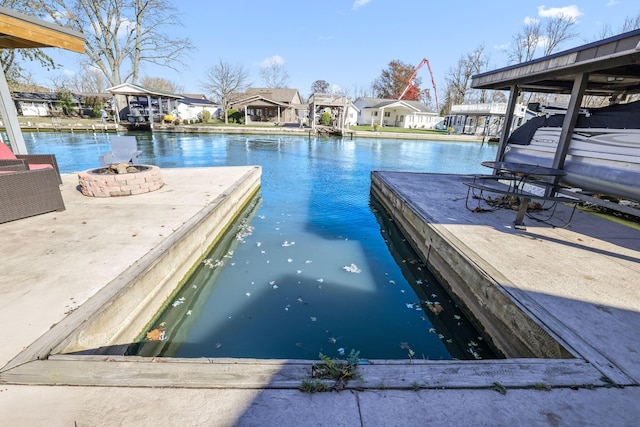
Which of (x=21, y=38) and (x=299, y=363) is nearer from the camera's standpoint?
(x=299, y=363)

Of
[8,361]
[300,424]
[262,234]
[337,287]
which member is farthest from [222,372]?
[262,234]

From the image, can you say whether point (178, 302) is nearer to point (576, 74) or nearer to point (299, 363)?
Answer: point (299, 363)

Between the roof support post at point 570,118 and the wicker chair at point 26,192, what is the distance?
799cm

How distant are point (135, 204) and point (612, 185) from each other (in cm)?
749

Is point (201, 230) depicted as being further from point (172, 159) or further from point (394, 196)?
point (172, 159)

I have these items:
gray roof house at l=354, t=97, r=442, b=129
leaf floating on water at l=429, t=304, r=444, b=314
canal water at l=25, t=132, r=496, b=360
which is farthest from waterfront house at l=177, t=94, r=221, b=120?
leaf floating on water at l=429, t=304, r=444, b=314

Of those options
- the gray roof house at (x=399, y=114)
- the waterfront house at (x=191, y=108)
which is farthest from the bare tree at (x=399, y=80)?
the waterfront house at (x=191, y=108)

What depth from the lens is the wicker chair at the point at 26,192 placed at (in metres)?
3.84

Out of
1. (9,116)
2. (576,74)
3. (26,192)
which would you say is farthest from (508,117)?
(9,116)

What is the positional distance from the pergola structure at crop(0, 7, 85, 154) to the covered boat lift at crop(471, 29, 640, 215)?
7506 mm

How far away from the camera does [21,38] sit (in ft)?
14.1

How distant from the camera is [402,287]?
4043 millimetres

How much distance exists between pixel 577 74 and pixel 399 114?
37973 mm

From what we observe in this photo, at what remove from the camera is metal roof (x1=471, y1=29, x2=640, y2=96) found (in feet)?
11.5
